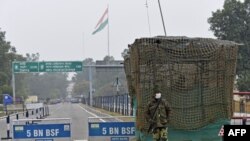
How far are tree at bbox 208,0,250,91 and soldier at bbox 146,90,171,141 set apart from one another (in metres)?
37.0

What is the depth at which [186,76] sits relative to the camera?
1336 centimetres

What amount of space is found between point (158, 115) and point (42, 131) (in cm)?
440

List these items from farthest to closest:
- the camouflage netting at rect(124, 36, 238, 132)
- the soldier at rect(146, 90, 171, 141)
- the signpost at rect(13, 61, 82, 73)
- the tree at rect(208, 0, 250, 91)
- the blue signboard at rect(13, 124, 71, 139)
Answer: the signpost at rect(13, 61, 82, 73) < the tree at rect(208, 0, 250, 91) < the blue signboard at rect(13, 124, 71, 139) < the camouflage netting at rect(124, 36, 238, 132) < the soldier at rect(146, 90, 171, 141)

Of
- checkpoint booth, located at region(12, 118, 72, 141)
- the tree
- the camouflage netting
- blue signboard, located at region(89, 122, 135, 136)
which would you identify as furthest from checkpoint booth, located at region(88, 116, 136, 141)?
the tree

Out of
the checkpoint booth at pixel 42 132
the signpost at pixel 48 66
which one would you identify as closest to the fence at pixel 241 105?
the checkpoint booth at pixel 42 132

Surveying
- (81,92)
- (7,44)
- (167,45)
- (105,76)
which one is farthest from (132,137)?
(81,92)

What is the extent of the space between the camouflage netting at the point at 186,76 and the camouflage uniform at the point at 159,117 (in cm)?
94

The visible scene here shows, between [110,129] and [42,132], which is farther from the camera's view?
[110,129]

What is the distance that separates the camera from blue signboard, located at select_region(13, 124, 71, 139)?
1530cm

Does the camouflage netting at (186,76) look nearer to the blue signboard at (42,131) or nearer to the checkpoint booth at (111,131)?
the checkpoint booth at (111,131)

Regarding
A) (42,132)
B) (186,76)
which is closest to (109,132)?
(42,132)

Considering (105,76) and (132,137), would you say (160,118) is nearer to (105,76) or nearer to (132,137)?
(132,137)

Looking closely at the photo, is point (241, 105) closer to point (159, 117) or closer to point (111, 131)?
point (111, 131)

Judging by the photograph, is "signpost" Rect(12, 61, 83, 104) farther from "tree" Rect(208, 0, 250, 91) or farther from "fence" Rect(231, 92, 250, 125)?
"fence" Rect(231, 92, 250, 125)
